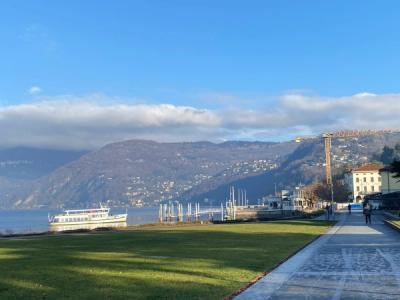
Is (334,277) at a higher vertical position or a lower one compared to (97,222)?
higher

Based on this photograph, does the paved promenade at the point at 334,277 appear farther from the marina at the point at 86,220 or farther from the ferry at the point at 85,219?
the ferry at the point at 85,219

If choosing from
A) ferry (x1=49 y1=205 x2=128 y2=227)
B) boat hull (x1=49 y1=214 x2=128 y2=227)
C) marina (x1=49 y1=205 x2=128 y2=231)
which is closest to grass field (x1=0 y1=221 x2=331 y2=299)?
marina (x1=49 y1=205 x2=128 y2=231)

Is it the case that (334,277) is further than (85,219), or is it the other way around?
(85,219)

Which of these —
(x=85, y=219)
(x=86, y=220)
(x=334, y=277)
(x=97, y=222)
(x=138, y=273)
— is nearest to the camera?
(x=334, y=277)

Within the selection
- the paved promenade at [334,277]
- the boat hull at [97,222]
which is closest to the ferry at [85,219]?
the boat hull at [97,222]

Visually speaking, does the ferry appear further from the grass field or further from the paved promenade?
the paved promenade

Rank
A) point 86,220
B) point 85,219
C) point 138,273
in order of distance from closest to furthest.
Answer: point 138,273
point 86,220
point 85,219

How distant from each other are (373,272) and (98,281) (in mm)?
7245

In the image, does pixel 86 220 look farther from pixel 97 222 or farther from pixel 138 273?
pixel 138 273

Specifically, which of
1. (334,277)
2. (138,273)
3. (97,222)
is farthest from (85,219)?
(334,277)

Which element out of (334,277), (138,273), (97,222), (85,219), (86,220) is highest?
(138,273)

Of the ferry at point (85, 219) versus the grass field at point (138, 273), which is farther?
the ferry at point (85, 219)

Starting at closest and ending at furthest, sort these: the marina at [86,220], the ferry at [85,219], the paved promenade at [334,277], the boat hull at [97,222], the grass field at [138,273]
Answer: the paved promenade at [334,277]
the grass field at [138,273]
the marina at [86,220]
the boat hull at [97,222]
the ferry at [85,219]

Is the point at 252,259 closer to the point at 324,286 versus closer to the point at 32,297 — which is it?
the point at 324,286
